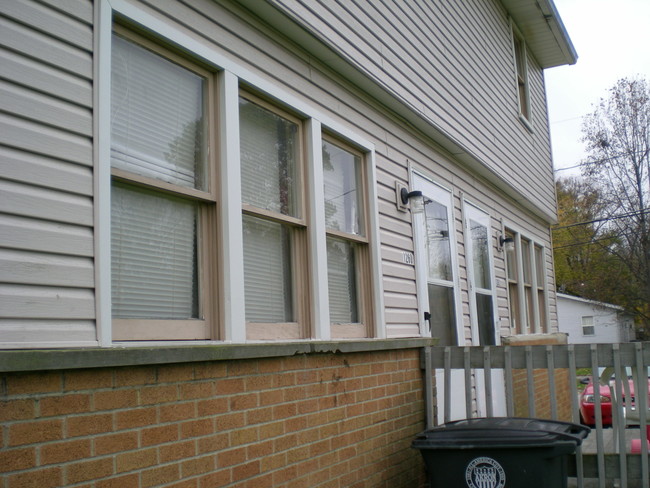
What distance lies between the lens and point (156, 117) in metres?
3.71

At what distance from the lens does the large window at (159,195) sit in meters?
3.41

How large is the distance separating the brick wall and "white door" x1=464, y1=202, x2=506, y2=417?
2806 mm

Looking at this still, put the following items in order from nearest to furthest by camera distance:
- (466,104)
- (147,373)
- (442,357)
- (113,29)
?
(147,373) → (113,29) → (442,357) → (466,104)

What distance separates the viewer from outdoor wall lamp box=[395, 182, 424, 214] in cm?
632

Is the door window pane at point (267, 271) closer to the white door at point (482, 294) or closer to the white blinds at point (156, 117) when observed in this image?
the white blinds at point (156, 117)

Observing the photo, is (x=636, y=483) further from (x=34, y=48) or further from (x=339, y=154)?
(x=34, y=48)

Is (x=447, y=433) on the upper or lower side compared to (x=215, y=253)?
lower

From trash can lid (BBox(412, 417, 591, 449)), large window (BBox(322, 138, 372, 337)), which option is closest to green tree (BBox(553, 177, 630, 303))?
large window (BBox(322, 138, 372, 337))

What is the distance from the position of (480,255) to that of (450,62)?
261 cm

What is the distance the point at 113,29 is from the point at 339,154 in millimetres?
2474

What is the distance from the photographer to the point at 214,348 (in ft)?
11.6

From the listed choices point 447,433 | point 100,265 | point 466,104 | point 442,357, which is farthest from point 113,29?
point 466,104

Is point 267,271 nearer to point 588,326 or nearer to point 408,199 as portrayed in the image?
point 408,199

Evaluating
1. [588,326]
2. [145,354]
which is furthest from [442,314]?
[588,326]
